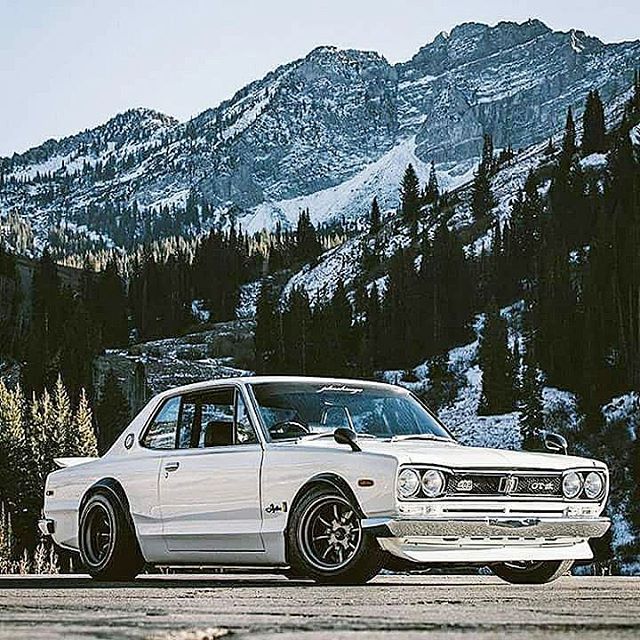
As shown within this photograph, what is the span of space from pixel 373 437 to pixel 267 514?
1.09 metres

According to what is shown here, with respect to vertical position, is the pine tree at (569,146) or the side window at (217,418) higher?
the pine tree at (569,146)

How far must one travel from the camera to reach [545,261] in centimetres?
8919

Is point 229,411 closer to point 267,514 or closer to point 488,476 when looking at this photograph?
point 267,514

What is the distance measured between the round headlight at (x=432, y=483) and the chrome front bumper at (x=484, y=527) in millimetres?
180

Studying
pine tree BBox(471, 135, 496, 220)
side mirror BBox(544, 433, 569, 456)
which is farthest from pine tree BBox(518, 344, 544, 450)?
side mirror BBox(544, 433, 569, 456)

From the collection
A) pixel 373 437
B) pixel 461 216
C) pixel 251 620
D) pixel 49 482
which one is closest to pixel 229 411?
pixel 373 437

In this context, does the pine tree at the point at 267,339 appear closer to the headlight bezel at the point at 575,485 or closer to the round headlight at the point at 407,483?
the headlight bezel at the point at 575,485

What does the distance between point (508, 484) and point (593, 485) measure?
953 millimetres

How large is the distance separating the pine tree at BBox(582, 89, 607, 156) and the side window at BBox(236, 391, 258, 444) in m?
101

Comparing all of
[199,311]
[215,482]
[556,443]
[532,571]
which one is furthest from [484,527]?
[199,311]

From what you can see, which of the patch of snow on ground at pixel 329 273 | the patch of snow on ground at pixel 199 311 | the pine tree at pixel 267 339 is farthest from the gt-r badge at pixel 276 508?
the patch of snow on ground at pixel 199 311

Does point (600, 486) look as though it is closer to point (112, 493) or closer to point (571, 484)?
point (571, 484)

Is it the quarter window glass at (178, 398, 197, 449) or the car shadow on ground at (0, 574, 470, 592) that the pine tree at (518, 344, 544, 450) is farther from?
the car shadow on ground at (0, 574, 470, 592)

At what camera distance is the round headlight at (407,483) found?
9.11m
